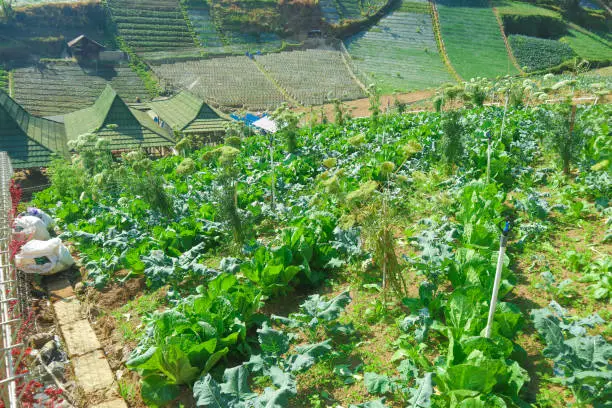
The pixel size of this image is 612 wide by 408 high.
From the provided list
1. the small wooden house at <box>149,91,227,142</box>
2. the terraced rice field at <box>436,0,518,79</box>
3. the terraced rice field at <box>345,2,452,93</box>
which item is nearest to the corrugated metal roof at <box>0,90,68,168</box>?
the small wooden house at <box>149,91,227,142</box>

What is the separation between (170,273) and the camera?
6.14 metres

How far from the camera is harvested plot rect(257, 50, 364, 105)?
133 feet

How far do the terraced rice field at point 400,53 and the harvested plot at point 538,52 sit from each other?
9575 mm

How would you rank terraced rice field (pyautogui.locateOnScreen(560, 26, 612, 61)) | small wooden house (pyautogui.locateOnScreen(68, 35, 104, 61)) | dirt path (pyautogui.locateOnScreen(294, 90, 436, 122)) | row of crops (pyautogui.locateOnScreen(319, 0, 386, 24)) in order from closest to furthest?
1. dirt path (pyautogui.locateOnScreen(294, 90, 436, 122))
2. small wooden house (pyautogui.locateOnScreen(68, 35, 104, 61))
3. terraced rice field (pyautogui.locateOnScreen(560, 26, 612, 61))
4. row of crops (pyautogui.locateOnScreen(319, 0, 386, 24))

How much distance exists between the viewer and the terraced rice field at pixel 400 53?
4444 centimetres

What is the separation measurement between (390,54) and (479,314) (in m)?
51.2

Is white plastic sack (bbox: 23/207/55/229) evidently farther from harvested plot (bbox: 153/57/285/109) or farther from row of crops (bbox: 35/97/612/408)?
harvested plot (bbox: 153/57/285/109)

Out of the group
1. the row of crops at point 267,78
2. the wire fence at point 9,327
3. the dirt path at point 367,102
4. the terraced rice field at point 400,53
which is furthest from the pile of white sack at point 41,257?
the terraced rice field at point 400,53

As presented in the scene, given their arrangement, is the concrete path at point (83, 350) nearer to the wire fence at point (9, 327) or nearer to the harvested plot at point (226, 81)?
the wire fence at point (9, 327)

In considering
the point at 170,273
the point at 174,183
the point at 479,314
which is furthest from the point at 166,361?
the point at 174,183

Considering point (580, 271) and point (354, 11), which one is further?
point (354, 11)

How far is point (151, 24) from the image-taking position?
52906 millimetres

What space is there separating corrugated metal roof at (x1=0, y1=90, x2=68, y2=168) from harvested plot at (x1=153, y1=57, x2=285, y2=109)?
18816 millimetres

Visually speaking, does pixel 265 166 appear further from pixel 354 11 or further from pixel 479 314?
pixel 354 11
